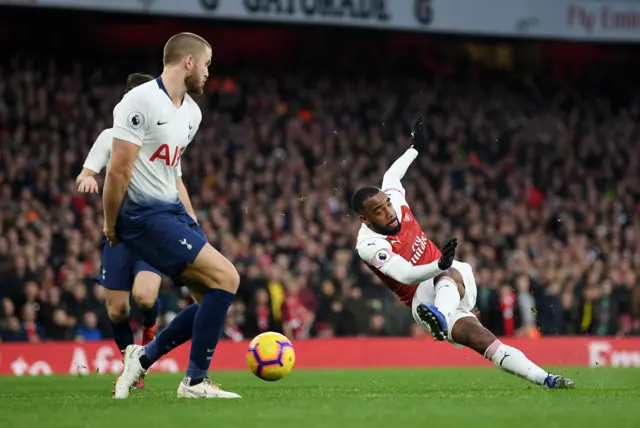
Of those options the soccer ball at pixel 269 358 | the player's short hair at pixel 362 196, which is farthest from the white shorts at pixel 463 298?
the soccer ball at pixel 269 358

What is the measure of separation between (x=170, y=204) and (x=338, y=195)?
1323 centimetres

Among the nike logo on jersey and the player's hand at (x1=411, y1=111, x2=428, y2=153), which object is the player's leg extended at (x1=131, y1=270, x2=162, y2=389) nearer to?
the nike logo on jersey

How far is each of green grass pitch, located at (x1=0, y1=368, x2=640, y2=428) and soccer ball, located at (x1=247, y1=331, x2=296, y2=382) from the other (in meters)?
0.19

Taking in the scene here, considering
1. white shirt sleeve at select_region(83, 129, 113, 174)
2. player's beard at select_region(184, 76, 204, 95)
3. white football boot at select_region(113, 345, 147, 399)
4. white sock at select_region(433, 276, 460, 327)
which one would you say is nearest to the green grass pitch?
white football boot at select_region(113, 345, 147, 399)

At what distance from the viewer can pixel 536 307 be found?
18219 mm

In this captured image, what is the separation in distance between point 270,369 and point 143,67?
16301mm

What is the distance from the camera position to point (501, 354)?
8992 millimetres

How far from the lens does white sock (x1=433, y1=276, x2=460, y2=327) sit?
30.4 ft

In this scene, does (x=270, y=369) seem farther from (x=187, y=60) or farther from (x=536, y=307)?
(x=536, y=307)

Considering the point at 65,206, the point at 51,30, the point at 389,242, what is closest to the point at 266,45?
the point at 51,30

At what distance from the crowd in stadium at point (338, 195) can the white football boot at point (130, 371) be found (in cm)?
823

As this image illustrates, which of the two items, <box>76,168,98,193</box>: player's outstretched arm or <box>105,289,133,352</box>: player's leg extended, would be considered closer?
<box>76,168,98,193</box>: player's outstretched arm

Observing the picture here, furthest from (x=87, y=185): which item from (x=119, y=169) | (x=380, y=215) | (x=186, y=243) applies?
(x=380, y=215)

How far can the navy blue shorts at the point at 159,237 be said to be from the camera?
761cm
